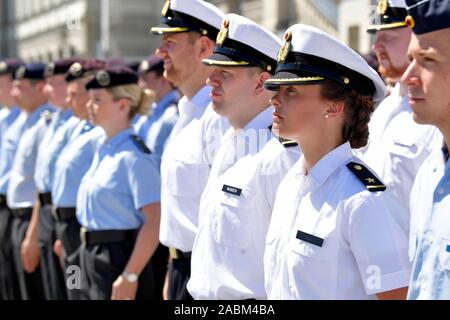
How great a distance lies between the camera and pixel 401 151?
→ 17.0ft

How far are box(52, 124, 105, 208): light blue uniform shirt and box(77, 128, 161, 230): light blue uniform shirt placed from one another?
0.85m

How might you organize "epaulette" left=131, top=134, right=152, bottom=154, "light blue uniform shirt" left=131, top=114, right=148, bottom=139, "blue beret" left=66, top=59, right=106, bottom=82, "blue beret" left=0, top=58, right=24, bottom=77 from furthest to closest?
"blue beret" left=0, top=58, right=24, bottom=77 → "light blue uniform shirt" left=131, top=114, right=148, bottom=139 → "blue beret" left=66, top=59, right=106, bottom=82 → "epaulette" left=131, top=134, right=152, bottom=154

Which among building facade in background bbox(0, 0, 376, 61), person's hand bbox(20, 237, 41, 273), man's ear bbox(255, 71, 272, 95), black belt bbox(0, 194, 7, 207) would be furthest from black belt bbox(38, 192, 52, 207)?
building facade in background bbox(0, 0, 376, 61)

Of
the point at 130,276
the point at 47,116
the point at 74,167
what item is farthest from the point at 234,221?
the point at 47,116

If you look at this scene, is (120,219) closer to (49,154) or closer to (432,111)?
(49,154)

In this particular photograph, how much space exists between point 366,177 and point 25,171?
610cm

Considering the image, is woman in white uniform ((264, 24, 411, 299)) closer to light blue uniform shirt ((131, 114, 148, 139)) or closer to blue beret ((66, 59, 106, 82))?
blue beret ((66, 59, 106, 82))

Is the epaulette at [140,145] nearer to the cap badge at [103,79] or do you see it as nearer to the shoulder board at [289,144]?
the cap badge at [103,79]

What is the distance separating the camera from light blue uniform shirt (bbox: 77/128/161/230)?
653cm

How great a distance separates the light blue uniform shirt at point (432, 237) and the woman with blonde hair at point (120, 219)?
10.7 feet

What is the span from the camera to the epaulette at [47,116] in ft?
32.1

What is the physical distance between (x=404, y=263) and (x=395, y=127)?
1831 mm

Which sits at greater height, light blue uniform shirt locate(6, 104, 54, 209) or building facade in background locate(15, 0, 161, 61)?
light blue uniform shirt locate(6, 104, 54, 209)
